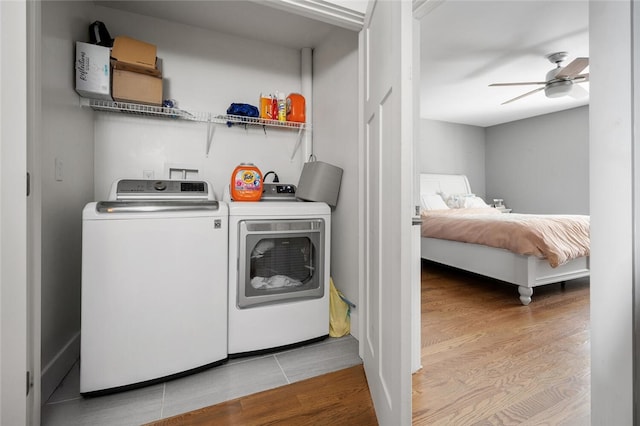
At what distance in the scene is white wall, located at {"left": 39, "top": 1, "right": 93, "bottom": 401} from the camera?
51.1 inches

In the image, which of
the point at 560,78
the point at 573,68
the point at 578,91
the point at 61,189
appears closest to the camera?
the point at 61,189

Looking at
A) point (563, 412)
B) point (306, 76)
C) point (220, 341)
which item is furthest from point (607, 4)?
point (306, 76)

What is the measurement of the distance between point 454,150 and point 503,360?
4.98 m

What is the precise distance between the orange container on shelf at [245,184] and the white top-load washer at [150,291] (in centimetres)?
32

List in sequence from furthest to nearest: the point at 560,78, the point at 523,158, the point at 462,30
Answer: the point at 523,158 → the point at 560,78 → the point at 462,30

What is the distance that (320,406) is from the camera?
1244 mm

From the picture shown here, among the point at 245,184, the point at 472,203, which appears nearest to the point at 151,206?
the point at 245,184

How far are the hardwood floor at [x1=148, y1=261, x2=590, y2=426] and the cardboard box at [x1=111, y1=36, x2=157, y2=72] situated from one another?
75.6 inches

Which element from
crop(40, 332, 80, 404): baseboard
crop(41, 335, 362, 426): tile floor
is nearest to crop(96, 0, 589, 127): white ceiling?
crop(41, 335, 362, 426): tile floor

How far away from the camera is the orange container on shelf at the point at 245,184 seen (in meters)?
1.86

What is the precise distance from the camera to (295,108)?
7.62ft

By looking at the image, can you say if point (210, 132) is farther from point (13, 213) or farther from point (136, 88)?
point (13, 213)

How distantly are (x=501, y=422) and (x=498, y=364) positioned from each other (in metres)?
0.49

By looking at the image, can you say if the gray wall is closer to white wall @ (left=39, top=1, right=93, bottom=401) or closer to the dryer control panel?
the dryer control panel
